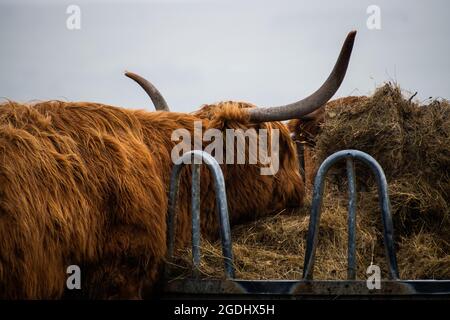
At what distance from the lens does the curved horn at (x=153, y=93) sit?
575 cm

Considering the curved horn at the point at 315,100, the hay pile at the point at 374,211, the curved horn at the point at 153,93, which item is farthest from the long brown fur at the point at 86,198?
the curved horn at the point at 153,93

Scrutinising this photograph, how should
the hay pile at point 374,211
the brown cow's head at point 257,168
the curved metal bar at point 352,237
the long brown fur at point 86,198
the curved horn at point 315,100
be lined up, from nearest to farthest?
the long brown fur at point 86,198 → the curved metal bar at point 352,237 → the hay pile at point 374,211 → the curved horn at point 315,100 → the brown cow's head at point 257,168

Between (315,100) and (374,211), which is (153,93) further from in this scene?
(374,211)

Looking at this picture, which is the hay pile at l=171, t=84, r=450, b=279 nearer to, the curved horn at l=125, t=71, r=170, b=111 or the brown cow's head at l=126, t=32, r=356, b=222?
the brown cow's head at l=126, t=32, r=356, b=222

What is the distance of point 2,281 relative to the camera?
113 inches

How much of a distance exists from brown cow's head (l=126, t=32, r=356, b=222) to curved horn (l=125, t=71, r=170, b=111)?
84 centimetres

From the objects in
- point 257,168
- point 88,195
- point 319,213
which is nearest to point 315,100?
point 257,168

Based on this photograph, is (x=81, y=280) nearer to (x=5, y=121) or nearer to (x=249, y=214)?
(x=5, y=121)

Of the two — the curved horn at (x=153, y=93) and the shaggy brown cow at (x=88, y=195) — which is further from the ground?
the curved horn at (x=153, y=93)

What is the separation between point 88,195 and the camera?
3.46 meters

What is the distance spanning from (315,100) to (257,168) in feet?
2.20

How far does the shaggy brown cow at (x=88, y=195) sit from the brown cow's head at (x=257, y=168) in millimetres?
29

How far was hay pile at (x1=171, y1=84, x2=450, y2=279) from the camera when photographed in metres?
3.62

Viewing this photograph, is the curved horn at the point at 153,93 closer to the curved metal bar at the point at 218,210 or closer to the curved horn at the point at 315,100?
the curved horn at the point at 315,100
